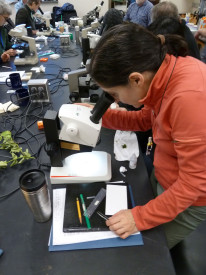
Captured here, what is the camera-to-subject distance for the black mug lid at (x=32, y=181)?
610mm

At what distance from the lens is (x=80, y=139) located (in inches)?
28.9

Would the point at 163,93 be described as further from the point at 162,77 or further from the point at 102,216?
the point at 102,216

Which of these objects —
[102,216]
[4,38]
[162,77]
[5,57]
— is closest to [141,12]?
[4,38]

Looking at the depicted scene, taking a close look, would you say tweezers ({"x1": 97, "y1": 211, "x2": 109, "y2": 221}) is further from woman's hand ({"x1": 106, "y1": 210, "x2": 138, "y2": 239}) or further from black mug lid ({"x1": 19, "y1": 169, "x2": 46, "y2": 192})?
black mug lid ({"x1": 19, "y1": 169, "x2": 46, "y2": 192})

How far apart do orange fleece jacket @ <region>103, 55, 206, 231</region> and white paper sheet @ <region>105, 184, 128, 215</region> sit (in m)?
0.07

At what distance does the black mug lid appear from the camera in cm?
61

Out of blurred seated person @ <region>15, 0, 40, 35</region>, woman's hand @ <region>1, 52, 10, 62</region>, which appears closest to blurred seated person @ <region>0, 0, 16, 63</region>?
woman's hand @ <region>1, 52, 10, 62</region>

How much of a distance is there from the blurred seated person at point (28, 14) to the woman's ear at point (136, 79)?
3.36 metres

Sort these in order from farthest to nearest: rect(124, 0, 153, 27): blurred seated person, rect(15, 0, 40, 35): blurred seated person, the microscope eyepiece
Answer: rect(124, 0, 153, 27): blurred seated person → rect(15, 0, 40, 35): blurred seated person → the microscope eyepiece

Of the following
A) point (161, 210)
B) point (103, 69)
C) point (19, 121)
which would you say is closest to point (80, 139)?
point (103, 69)

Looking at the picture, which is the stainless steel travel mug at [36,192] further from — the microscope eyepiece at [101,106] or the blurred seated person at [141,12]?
the blurred seated person at [141,12]

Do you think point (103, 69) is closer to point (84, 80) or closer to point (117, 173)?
point (117, 173)

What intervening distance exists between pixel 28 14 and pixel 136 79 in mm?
3690

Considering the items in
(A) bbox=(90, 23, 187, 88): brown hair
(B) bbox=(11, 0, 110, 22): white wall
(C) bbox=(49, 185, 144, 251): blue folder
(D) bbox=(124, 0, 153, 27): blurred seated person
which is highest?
(B) bbox=(11, 0, 110, 22): white wall
